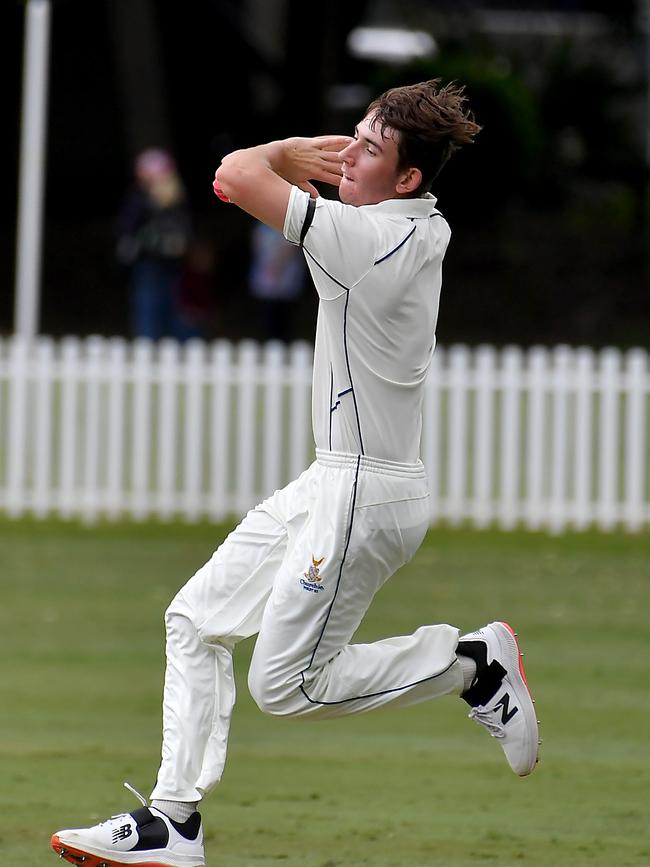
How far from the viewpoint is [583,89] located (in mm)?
29562

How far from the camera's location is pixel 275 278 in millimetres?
18109

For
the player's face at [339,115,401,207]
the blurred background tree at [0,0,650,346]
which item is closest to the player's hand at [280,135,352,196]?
the player's face at [339,115,401,207]

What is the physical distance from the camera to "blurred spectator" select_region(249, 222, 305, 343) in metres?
18.1

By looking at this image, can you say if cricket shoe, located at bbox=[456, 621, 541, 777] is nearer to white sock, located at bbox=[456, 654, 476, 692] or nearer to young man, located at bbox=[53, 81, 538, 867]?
white sock, located at bbox=[456, 654, 476, 692]

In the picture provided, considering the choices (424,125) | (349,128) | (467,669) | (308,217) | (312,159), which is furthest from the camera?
(349,128)

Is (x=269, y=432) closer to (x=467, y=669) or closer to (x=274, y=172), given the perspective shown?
(x=467, y=669)

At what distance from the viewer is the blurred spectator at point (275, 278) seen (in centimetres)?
1811

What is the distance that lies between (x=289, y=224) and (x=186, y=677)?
1.27m

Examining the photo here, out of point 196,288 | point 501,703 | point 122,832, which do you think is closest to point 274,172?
point 501,703

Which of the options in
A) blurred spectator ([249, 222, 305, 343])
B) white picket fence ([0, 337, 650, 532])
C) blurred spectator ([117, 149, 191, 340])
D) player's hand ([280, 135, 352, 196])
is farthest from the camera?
blurred spectator ([249, 222, 305, 343])

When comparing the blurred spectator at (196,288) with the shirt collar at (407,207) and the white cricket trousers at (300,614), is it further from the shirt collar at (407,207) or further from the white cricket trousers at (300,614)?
the shirt collar at (407,207)

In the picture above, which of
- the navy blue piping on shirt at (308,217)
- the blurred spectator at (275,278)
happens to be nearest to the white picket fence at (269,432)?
the blurred spectator at (275,278)

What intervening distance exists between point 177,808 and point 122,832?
163mm

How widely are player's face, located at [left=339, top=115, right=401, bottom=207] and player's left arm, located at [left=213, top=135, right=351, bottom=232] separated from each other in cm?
12
